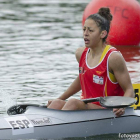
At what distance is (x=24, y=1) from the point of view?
77.4 feet

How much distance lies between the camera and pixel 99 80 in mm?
6301

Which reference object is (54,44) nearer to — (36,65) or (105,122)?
(36,65)

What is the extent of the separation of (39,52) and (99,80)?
660cm

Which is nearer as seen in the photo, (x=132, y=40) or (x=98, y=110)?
(x=98, y=110)

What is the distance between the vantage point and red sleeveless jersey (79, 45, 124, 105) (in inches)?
248

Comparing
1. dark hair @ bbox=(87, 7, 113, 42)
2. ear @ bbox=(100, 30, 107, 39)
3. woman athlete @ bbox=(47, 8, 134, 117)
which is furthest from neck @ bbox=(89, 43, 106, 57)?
dark hair @ bbox=(87, 7, 113, 42)

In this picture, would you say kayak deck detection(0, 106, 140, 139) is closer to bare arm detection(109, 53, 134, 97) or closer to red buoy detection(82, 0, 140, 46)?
bare arm detection(109, 53, 134, 97)


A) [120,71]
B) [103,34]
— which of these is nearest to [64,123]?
[120,71]

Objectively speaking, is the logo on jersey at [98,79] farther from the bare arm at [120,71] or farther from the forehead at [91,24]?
the forehead at [91,24]

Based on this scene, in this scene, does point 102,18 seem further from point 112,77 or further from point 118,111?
point 118,111

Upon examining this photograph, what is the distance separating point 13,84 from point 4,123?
11.8 ft

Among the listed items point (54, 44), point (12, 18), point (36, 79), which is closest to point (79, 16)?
point (12, 18)

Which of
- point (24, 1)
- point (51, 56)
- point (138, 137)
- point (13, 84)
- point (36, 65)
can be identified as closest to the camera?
point (138, 137)

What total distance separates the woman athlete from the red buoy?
6.75 metres
